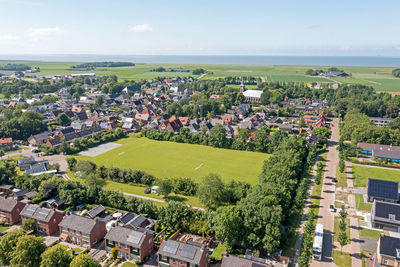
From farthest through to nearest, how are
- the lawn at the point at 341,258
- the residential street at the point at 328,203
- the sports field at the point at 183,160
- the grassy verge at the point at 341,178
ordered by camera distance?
the sports field at the point at 183,160
the grassy verge at the point at 341,178
the residential street at the point at 328,203
the lawn at the point at 341,258

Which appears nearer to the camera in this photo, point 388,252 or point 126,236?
point 388,252

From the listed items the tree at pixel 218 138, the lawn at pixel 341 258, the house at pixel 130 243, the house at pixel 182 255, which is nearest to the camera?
the house at pixel 182 255

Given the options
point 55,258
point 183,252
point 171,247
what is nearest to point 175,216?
point 171,247

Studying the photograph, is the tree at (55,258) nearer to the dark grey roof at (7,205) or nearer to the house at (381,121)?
the dark grey roof at (7,205)

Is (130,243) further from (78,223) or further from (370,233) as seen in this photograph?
(370,233)

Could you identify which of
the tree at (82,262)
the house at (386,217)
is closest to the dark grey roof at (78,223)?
the tree at (82,262)

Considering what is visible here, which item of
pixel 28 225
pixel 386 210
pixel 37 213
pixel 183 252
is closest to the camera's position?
pixel 183 252

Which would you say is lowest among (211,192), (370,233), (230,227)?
(370,233)
